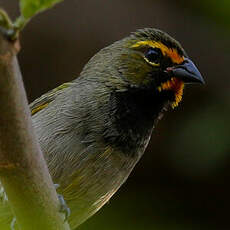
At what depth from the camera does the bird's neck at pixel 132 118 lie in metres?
4.04

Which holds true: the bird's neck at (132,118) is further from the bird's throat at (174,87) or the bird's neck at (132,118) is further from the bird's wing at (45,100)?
the bird's wing at (45,100)

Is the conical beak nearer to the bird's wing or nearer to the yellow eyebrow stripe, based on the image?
the yellow eyebrow stripe

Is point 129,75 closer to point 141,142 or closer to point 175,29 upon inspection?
point 141,142

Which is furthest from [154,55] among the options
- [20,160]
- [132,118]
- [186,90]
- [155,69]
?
[20,160]

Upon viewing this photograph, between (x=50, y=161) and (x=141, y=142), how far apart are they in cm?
64

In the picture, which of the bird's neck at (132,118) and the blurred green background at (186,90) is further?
the blurred green background at (186,90)

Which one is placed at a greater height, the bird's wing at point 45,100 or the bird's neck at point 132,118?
the bird's wing at point 45,100

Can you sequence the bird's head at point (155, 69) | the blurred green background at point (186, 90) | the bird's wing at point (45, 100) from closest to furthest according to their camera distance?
the bird's head at point (155, 69), the bird's wing at point (45, 100), the blurred green background at point (186, 90)

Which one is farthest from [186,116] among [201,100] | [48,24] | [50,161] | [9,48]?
[9,48]

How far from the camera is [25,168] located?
2.63 meters

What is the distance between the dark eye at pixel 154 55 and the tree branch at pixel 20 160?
1667 millimetres

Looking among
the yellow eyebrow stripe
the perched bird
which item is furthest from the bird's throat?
the yellow eyebrow stripe

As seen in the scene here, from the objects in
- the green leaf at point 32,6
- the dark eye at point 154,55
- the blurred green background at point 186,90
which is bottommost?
the blurred green background at point 186,90

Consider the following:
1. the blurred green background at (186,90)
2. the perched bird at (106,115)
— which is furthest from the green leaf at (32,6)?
the blurred green background at (186,90)
